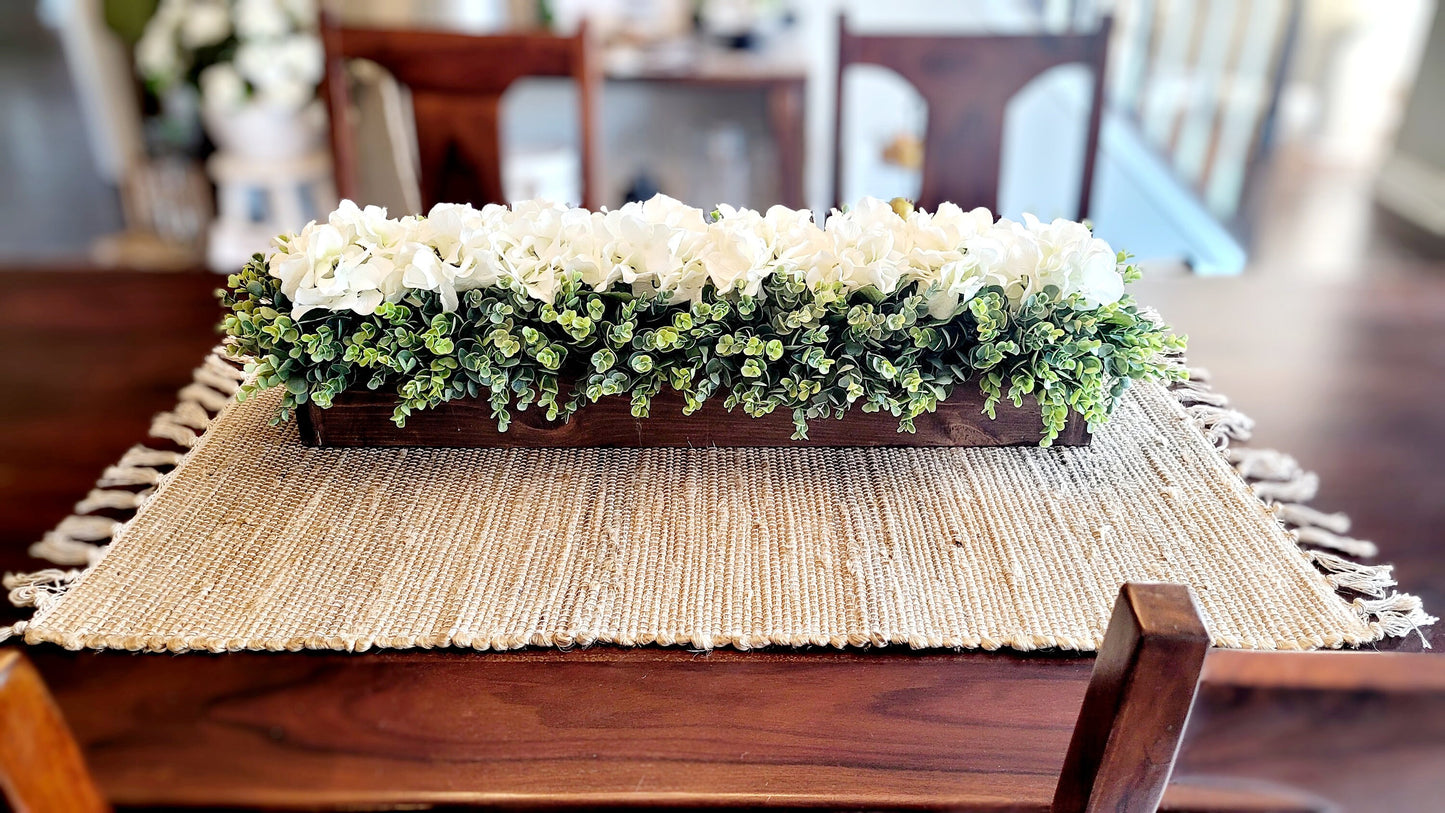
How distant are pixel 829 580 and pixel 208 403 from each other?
0.57 m

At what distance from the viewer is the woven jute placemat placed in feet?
1.91

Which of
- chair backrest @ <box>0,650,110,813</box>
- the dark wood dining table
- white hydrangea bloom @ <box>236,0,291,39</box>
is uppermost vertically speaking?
chair backrest @ <box>0,650,110,813</box>

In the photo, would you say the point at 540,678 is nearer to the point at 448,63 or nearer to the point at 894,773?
the point at 894,773

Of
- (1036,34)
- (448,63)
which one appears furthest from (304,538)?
(1036,34)

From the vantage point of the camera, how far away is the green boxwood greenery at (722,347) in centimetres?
66

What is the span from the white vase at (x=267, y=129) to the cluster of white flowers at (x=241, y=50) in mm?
27

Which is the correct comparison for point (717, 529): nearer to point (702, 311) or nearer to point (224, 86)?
point (702, 311)

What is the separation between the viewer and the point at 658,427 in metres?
0.74

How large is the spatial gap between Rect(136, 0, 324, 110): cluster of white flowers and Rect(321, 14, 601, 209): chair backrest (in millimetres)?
986

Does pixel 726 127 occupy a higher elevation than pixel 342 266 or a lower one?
lower

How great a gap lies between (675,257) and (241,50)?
6.75 ft

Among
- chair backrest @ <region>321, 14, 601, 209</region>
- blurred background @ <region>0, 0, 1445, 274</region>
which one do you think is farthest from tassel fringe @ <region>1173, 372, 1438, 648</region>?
chair backrest @ <region>321, 14, 601, 209</region>

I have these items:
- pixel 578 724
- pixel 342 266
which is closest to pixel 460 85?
pixel 342 266

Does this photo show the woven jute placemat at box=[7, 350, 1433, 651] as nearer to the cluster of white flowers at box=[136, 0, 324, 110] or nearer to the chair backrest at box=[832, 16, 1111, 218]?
the chair backrest at box=[832, 16, 1111, 218]
